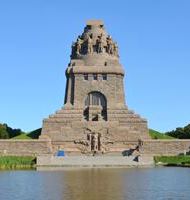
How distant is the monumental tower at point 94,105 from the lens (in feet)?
224

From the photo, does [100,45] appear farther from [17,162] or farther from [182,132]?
[17,162]

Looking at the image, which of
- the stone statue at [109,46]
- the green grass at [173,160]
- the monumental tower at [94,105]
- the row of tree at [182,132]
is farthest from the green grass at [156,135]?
the stone statue at [109,46]

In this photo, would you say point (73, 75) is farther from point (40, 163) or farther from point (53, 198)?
point (53, 198)

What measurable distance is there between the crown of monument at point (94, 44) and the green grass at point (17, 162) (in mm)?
23147

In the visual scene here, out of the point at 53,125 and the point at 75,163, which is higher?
the point at 53,125

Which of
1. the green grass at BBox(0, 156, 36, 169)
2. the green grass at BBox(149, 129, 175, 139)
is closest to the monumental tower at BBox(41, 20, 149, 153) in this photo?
the green grass at BBox(149, 129, 175, 139)

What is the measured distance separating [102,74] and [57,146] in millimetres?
13380

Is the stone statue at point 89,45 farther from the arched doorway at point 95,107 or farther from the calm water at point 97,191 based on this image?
the calm water at point 97,191

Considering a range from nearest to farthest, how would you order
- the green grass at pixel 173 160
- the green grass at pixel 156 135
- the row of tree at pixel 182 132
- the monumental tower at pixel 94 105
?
the green grass at pixel 173 160 → the monumental tower at pixel 94 105 → the green grass at pixel 156 135 → the row of tree at pixel 182 132

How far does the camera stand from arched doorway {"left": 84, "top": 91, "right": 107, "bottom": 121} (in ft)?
237

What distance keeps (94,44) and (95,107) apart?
9.90 meters

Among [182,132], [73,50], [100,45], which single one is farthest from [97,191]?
[182,132]

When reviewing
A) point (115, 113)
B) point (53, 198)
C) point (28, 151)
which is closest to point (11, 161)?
point (28, 151)

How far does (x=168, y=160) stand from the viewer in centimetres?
5916
